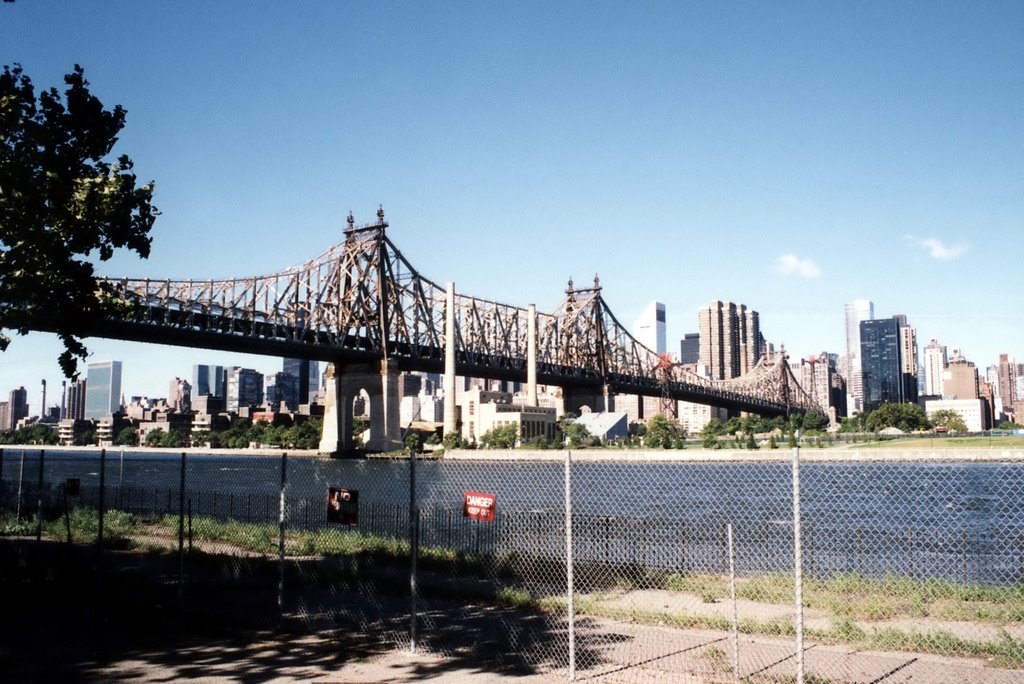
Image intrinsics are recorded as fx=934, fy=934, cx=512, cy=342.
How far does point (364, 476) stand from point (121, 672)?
66.8 m

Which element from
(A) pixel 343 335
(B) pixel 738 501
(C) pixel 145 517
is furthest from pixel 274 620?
(A) pixel 343 335

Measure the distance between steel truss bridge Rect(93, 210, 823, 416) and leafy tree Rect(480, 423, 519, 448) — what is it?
10.0 meters

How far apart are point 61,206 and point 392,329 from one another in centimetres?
10384

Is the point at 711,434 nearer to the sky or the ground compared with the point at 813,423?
nearer to the ground

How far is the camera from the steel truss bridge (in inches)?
3258

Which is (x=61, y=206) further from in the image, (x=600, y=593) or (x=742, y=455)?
(x=742, y=455)

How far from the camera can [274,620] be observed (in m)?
12.6

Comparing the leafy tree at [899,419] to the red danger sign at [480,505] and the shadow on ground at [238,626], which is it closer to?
the shadow on ground at [238,626]

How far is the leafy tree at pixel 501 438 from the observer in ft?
367

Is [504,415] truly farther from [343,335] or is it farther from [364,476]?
[364,476]

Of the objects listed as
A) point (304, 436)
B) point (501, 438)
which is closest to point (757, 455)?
point (501, 438)

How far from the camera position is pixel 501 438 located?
112 metres

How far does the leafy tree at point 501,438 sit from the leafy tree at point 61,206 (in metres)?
96.3

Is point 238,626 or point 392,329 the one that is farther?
point 392,329
